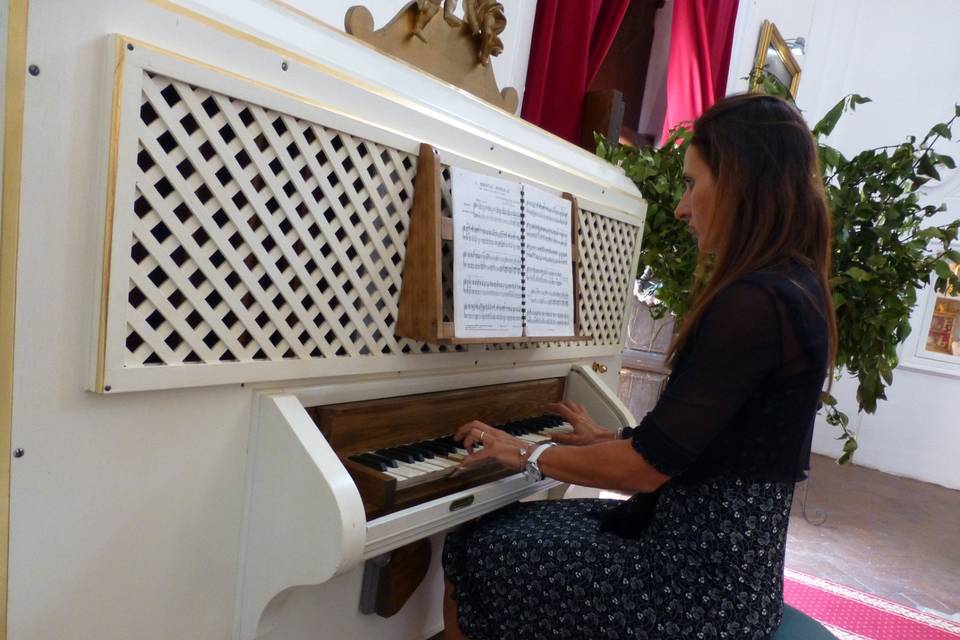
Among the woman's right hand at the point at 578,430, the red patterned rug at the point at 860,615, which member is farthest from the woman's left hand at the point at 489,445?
the red patterned rug at the point at 860,615

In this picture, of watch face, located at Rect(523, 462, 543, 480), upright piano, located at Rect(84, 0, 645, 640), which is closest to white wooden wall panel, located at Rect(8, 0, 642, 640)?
upright piano, located at Rect(84, 0, 645, 640)

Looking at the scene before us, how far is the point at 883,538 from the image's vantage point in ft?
11.2

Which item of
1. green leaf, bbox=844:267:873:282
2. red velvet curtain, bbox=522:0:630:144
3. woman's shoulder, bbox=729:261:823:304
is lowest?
woman's shoulder, bbox=729:261:823:304

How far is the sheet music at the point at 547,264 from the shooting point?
4.84 feet

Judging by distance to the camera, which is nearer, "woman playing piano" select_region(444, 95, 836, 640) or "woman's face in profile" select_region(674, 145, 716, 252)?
"woman playing piano" select_region(444, 95, 836, 640)

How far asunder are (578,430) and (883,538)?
8.98 ft

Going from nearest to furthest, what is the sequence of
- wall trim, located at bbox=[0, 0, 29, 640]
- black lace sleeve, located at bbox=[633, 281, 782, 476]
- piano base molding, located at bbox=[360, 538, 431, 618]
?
1. wall trim, located at bbox=[0, 0, 29, 640]
2. black lace sleeve, located at bbox=[633, 281, 782, 476]
3. piano base molding, located at bbox=[360, 538, 431, 618]

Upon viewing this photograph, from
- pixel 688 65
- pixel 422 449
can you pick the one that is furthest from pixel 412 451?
pixel 688 65

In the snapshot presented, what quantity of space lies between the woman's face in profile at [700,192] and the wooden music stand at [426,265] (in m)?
0.45

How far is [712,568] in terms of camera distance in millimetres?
1089

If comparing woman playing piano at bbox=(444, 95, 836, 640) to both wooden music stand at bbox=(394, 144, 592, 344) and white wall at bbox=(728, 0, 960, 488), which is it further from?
white wall at bbox=(728, 0, 960, 488)

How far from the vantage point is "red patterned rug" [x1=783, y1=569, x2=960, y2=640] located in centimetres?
239

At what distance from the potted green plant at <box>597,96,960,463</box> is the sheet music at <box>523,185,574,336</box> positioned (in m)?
0.66

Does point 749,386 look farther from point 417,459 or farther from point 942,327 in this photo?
point 942,327
